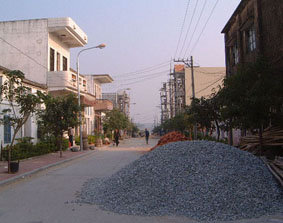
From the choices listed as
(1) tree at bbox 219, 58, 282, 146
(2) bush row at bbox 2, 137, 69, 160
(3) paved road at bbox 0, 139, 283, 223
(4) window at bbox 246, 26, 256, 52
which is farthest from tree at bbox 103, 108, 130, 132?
(3) paved road at bbox 0, 139, 283, 223

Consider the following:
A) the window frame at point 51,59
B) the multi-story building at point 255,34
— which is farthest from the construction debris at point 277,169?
the window frame at point 51,59

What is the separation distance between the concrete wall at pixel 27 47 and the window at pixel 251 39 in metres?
16.2

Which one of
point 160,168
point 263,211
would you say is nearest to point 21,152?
point 160,168

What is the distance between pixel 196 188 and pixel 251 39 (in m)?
13.8

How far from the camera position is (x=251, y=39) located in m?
18.2

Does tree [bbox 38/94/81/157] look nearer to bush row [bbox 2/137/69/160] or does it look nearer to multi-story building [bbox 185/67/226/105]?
bush row [bbox 2/137/69/160]

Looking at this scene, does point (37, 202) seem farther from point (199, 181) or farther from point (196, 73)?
point (196, 73)

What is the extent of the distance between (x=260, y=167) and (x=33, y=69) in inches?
898

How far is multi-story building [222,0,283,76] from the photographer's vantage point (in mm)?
13883

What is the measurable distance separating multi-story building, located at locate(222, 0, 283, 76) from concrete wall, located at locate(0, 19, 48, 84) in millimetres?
14967

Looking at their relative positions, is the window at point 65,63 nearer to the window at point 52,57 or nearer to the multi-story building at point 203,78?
the window at point 52,57

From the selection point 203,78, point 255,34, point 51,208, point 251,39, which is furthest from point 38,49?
point 203,78

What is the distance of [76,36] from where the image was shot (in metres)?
28.9

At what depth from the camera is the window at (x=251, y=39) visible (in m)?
17.6
